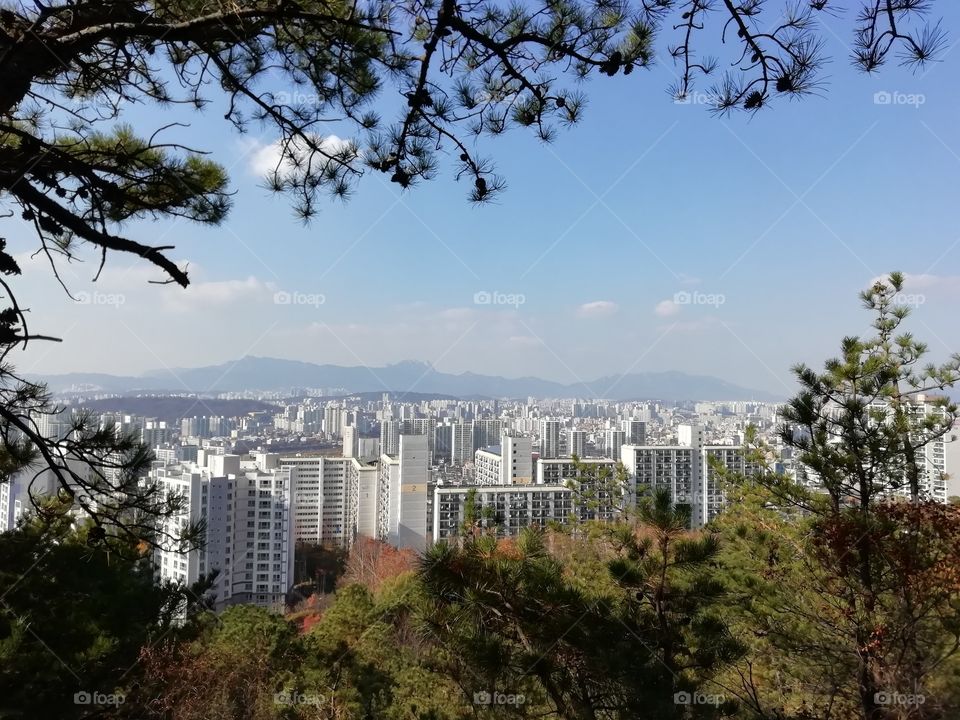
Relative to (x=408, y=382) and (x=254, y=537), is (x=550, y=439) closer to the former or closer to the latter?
(x=254, y=537)

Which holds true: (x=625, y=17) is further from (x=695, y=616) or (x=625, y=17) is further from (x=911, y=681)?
(x=911, y=681)

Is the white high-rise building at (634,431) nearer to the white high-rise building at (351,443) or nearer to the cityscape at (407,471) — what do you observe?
the cityscape at (407,471)

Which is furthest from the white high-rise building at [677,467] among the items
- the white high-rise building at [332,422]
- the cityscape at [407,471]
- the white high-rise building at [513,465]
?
the white high-rise building at [332,422]

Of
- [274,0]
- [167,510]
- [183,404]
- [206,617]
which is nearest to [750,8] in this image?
[274,0]

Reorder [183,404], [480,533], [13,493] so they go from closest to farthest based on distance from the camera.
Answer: [480,533] < [13,493] < [183,404]

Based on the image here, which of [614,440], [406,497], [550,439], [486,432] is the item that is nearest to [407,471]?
[406,497]

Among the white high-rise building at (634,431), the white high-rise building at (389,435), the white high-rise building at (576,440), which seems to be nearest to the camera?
the white high-rise building at (634,431)

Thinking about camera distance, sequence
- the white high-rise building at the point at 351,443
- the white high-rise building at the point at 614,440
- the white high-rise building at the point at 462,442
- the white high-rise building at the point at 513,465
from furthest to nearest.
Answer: the white high-rise building at the point at 462,442, the white high-rise building at the point at 351,443, the white high-rise building at the point at 614,440, the white high-rise building at the point at 513,465

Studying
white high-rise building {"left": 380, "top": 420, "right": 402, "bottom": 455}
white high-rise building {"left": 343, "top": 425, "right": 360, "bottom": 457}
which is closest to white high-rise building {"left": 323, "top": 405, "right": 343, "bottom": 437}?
white high-rise building {"left": 380, "top": 420, "right": 402, "bottom": 455}

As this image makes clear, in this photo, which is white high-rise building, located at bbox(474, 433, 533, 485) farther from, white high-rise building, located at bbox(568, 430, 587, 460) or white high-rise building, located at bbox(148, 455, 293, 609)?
white high-rise building, located at bbox(148, 455, 293, 609)
